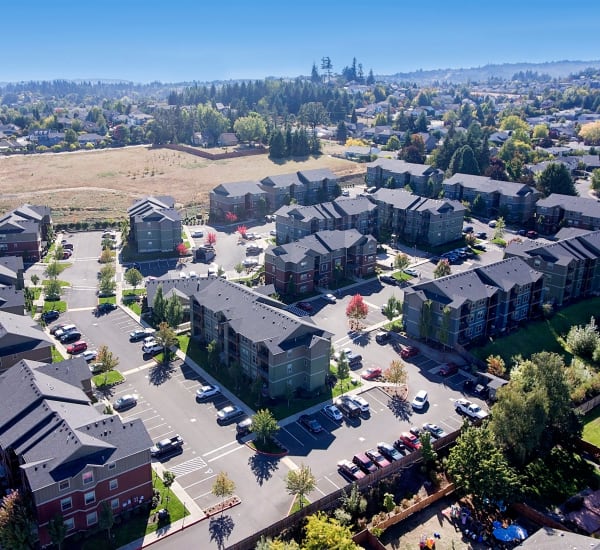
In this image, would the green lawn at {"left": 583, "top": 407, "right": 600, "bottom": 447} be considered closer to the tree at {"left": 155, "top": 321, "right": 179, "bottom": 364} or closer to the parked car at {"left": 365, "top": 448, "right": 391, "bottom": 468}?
the parked car at {"left": 365, "top": 448, "right": 391, "bottom": 468}

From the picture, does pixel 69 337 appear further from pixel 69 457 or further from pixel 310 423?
pixel 310 423

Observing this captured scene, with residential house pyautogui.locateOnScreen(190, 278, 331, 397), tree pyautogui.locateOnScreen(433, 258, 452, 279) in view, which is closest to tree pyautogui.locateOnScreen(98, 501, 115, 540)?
residential house pyautogui.locateOnScreen(190, 278, 331, 397)

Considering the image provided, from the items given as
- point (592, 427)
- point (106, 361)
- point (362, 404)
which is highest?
point (106, 361)

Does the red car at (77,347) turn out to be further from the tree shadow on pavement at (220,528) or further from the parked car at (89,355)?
the tree shadow on pavement at (220,528)

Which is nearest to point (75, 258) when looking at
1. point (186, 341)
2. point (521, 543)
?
point (186, 341)

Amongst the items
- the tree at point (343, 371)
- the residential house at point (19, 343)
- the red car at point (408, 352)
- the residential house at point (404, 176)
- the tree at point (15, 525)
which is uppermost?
the residential house at point (404, 176)

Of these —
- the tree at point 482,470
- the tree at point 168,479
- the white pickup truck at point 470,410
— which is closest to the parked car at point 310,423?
the tree at point 482,470

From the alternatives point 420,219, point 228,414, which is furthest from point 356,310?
point 420,219
